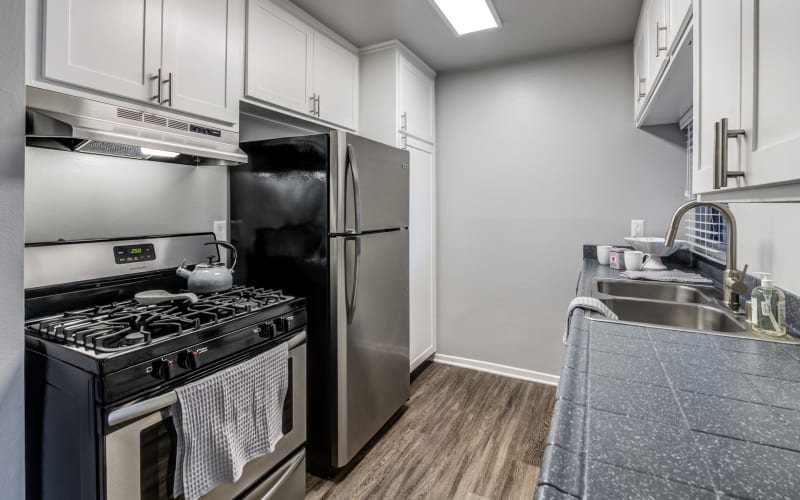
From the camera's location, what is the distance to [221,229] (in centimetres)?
206

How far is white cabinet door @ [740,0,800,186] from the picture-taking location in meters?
0.56

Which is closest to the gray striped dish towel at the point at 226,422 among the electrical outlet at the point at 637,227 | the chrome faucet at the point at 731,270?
the chrome faucet at the point at 731,270

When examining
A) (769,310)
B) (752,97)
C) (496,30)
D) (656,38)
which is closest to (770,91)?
(752,97)

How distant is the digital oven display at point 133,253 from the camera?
1.56m

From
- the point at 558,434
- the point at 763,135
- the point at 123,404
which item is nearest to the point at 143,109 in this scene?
the point at 123,404

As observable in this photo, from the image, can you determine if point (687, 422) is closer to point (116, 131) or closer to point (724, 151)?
point (724, 151)

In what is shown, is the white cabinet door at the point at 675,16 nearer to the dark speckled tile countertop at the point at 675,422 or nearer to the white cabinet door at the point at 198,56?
the dark speckled tile countertop at the point at 675,422

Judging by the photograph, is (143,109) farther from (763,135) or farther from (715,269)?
(715,269)

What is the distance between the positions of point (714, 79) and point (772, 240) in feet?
2.58

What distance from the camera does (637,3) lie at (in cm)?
210

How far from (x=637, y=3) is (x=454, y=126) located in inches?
55.0

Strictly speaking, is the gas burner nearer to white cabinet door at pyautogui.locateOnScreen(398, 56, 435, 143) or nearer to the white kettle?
the white kettle

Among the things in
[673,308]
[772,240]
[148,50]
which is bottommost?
[673,308]

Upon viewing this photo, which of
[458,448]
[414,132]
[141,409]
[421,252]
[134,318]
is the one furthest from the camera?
[421,252]
